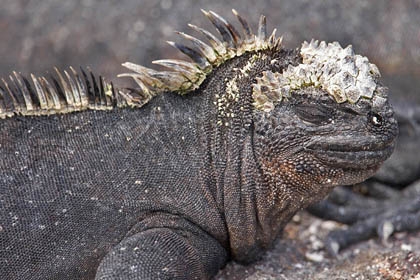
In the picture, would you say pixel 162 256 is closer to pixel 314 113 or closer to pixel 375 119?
pixel 314 113

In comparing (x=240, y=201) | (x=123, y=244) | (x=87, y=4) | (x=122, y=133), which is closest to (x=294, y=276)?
(x=240, y=201)

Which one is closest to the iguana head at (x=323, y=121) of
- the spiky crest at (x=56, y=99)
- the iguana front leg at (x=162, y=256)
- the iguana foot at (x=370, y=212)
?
the iguana front leg at (x=162, y=256)

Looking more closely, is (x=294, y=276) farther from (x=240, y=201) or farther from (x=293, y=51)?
(x=293, y=51)

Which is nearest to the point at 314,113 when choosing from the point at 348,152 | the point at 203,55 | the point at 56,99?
the point at 348,152

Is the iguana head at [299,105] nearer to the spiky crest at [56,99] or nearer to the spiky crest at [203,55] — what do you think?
the spiky crest at [203,55]

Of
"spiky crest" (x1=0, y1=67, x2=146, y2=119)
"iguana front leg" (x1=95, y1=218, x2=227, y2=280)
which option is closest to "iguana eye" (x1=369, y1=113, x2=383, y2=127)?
"iguana front leg" (x1=95, y1=218, x2=227, y2=280)

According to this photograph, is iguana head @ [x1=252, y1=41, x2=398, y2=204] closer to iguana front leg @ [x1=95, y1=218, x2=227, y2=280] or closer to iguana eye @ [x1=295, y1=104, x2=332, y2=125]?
iguana eye @ [x1=295, y1=104, x2=332, y2=125]

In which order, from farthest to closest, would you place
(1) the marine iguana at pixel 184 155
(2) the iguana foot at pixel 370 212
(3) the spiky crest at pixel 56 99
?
(2) the iguana foot at pixel 370 212, (3) the spiky crest at pixel 56 99, (1) the marine iguana at pixel 184 155
